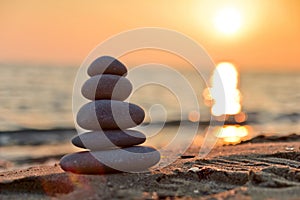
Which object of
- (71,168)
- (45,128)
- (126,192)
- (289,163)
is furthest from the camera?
(45,128)

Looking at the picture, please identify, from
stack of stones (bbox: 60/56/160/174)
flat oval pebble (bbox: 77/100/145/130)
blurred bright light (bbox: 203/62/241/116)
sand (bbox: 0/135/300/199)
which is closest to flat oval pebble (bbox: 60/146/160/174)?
stack of stones (bbox: 60/56/160/174)

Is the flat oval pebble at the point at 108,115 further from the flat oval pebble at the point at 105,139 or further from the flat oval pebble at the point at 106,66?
the flat oval pebble at the point at 106,66

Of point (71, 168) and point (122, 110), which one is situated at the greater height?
point (122, 110)

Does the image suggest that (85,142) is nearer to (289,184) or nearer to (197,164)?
(197,164)

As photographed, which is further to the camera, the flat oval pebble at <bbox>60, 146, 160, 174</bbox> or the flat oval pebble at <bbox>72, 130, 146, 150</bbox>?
the flat oval pebble at <bbox>72, 130, 146, 150</bbox>

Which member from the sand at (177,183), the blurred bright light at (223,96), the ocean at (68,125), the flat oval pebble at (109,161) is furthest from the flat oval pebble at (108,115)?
the blurred bright light at (223,96)

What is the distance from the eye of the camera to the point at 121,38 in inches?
283

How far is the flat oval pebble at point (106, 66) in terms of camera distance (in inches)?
242

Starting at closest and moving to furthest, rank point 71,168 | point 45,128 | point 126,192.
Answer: point 126,192
point 71,168
point 45,128

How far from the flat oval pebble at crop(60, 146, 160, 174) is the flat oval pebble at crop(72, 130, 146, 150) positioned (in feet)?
0.30

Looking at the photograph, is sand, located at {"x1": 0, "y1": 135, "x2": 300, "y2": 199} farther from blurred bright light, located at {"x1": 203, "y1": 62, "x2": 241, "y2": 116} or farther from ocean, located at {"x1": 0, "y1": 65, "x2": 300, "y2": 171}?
blurred bright light, located at {"x1": 203, "y1": 62, "x2": 241, "y2": 116}

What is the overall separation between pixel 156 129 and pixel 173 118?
3248mm

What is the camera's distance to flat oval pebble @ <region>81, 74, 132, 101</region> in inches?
237

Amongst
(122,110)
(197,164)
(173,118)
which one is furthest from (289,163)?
(173,118)
